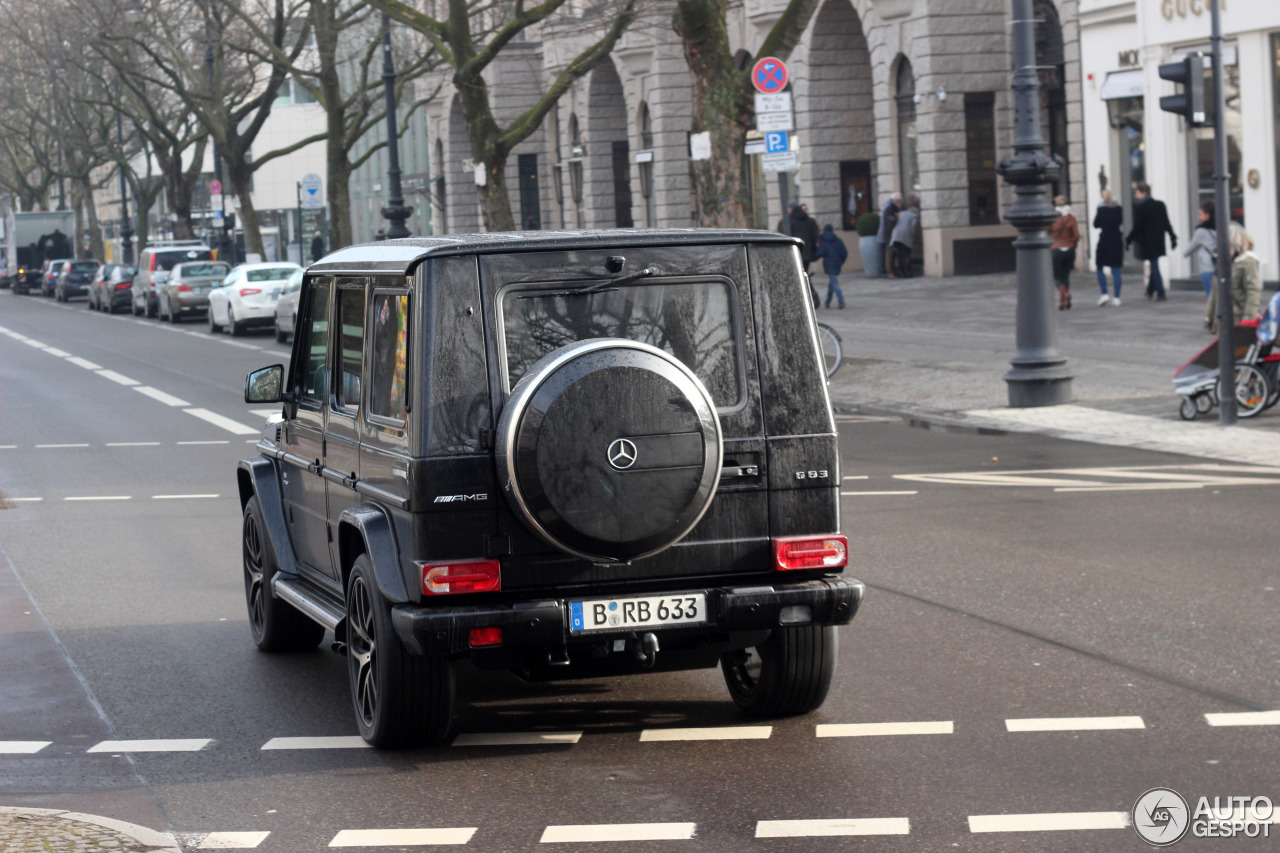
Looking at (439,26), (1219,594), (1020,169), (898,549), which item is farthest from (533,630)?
(439,26)

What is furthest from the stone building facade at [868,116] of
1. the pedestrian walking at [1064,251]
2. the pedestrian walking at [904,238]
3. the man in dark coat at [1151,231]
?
the man in dark coat at [1151,231]

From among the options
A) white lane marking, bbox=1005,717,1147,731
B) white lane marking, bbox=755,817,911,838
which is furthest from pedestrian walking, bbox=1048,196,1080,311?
white lane marking, bbox=755,817,911,838

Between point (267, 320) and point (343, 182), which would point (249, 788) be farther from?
point (343, 182)

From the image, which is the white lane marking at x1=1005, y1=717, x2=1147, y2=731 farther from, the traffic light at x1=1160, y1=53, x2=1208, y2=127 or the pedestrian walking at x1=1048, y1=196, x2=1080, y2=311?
the pedestrian walking at x1=1048, y1=196, x2=1080, y2=311

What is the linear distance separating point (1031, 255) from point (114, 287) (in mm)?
38765

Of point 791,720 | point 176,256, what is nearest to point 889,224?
point 176,256

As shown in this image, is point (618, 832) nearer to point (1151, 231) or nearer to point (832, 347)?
point (832, 347)

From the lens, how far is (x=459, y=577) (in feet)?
19.3

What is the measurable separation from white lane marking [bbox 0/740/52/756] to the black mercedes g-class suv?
3.76 feet

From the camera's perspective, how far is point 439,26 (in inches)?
1241

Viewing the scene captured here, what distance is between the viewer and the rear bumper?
19.1ft

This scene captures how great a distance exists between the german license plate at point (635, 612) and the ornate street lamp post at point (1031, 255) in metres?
11.4

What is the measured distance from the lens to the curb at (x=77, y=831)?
17.1 ft

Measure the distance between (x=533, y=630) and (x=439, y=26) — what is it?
88.2 ft
